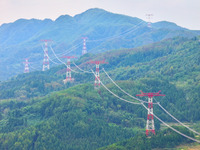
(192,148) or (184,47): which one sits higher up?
(184,47)

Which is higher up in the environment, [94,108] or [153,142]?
[94,108]

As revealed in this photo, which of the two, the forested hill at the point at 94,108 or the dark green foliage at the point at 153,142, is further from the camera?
the forested hill at the point at 94,108

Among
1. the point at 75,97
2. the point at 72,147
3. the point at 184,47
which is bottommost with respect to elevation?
the point at 72,147

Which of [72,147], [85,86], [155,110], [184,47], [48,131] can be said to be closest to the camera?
[72,147]

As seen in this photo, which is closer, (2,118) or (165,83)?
(2,118)

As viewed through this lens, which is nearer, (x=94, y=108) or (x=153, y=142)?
(x=153, y=142)

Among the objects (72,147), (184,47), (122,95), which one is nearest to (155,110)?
(122,95)

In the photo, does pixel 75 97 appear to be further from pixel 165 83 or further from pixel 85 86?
pixel 165 83

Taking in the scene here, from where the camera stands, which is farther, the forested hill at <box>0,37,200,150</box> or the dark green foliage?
the forested hill at <box>0,37,200,150</box>
